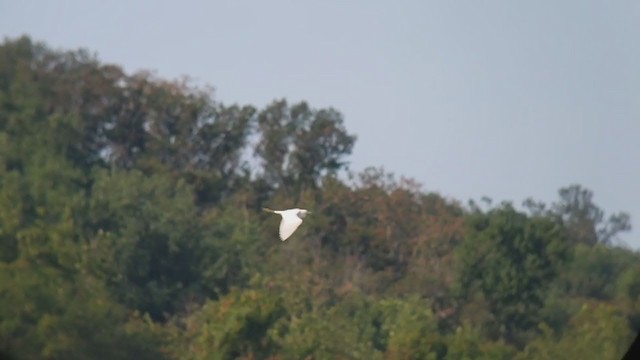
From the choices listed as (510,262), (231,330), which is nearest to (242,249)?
(510,262)

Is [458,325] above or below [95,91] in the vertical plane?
below

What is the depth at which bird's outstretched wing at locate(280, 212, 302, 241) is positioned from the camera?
7.49 m

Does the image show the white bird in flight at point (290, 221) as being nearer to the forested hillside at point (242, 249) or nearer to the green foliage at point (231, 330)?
the forested hillside at point (242, 249)

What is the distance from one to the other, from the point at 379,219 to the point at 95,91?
4.11 m

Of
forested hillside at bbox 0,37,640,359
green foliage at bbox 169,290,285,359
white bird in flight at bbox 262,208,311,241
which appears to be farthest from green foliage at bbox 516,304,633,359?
white bird in flight at bbox 262,208,311,241

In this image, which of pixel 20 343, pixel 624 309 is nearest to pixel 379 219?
pixel 624 309

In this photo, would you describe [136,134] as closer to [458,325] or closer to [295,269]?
[295,269]

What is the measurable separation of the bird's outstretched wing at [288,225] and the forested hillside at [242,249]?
299 cm

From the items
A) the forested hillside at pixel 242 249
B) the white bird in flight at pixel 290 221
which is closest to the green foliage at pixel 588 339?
the forested hillside at pixel 242 249

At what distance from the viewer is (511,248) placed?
640 inches

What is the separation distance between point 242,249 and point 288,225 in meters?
10.6

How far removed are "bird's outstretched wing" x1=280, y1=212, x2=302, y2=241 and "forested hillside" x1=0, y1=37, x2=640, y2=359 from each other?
2.99 m

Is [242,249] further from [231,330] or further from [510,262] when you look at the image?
[231,330]

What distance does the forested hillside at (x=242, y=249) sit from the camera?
13570mm
